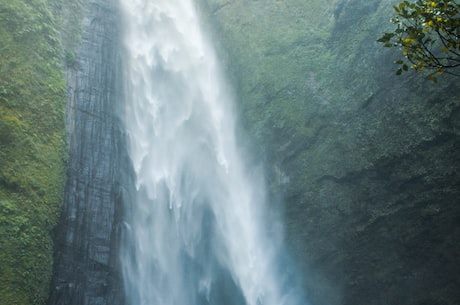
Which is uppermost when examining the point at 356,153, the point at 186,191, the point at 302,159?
the point at 302,159

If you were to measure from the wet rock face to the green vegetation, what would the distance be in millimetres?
436

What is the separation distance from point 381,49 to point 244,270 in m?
9.10

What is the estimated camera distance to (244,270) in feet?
45.7

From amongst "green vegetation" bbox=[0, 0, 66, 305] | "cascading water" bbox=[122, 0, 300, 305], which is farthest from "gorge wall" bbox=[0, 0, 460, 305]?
"cascading water" bbox=[122, 0, 300, 305]

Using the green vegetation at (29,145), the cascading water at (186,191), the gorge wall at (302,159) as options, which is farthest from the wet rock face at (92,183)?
the cascading water at (186,191)

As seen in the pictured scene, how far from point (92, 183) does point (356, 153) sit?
335 inches

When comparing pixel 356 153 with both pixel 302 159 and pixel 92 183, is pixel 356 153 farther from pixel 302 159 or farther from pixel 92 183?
pixel 92 183

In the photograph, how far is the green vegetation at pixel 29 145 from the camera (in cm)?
920

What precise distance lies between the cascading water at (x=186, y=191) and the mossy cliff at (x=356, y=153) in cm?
130

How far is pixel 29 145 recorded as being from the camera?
10.8 metres

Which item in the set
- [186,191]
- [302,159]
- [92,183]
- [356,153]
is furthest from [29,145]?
[356,153]

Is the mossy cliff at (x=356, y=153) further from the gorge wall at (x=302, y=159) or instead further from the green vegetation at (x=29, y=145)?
the green vegetation at (x=29, y=145)

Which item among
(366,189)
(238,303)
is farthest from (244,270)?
(366,189)

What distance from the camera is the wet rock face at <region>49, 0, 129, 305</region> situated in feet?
34.2
